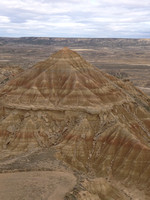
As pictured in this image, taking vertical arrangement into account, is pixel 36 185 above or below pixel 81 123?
below

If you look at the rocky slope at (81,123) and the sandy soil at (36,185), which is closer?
the sandy soil at (36,185)

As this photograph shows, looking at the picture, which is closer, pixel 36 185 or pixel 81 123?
pixel 36 185

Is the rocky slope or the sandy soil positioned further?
the rocky slope

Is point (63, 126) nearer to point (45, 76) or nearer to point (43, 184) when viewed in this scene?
point (45, 76)

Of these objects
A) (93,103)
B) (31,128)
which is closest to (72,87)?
(93,103)
